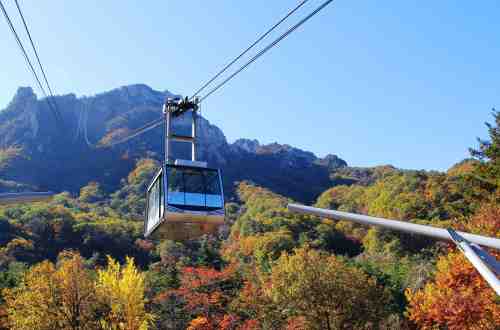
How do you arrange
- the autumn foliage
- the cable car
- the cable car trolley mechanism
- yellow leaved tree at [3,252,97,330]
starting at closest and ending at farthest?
the cable car, the cable car trolley mechanism, the autumn foliage, yellow leaved tree at [3,252,97,330]

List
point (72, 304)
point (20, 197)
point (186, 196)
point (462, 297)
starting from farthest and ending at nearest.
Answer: point (72, 304) < point (462, 297) < point (186, 196) < point (20, 197)

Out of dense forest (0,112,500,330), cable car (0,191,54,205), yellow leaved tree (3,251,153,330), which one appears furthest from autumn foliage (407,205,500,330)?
cable car (0,191,54,205)

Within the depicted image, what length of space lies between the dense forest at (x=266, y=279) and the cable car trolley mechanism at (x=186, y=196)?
23.8 meters

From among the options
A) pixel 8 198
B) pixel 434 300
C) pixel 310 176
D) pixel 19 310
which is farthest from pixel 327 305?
pixel 310 176

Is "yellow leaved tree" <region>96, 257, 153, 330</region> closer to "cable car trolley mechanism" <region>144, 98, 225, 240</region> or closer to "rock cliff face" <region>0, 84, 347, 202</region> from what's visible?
"cable car trolley mechanism" <region>144, 98, 225, 240</region>

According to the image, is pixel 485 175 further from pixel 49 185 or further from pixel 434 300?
pixel 49 185

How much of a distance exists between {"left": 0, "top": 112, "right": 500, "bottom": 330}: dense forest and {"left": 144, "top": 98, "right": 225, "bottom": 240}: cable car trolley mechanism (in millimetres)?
23842

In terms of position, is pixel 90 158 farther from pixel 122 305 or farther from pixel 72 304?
pixel 72 304

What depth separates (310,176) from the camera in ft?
612

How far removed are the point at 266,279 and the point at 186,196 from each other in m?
40.5

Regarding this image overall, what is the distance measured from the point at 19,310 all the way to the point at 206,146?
145 m

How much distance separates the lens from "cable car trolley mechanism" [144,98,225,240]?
17156 mm

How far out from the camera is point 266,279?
56.6 m

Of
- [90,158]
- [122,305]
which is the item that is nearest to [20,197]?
[122,305]
